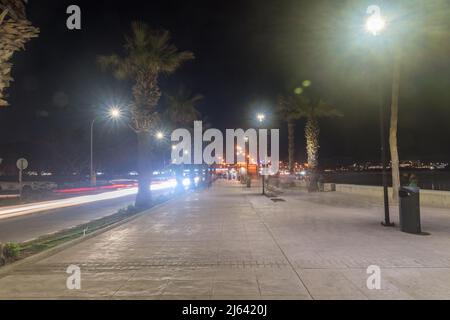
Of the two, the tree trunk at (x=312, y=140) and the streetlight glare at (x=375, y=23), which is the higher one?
the streetlight glare at (x=375, y=23)

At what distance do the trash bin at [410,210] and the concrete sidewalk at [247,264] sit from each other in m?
0.45

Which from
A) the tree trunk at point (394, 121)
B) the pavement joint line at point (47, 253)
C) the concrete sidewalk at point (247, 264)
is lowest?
the concrete sidewalk at point (247, 264)

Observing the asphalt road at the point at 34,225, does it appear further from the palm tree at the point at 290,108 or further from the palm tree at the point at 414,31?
the palm tree at the point at 290,108

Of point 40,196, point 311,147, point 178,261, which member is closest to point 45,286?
point 178,261

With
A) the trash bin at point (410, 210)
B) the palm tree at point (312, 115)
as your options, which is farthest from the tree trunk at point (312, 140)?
the trash bin at point (410, 210)

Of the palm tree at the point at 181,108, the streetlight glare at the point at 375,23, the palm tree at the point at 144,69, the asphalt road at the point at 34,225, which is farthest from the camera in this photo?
the palm tree at the point at 181,108

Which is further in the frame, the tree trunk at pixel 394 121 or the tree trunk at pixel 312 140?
the tree trunk at pixel 312 140

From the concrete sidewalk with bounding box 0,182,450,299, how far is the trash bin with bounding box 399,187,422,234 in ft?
1.49

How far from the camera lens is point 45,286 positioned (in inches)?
293

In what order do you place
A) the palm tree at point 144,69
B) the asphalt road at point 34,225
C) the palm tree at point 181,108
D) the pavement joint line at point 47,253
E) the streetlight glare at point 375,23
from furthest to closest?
the palm tree at point 181,108, the palm tree at point 144,69, the asphalt road at point 34,225, the streetlight glare at point 375,23, the pavement joint line at point 47,253

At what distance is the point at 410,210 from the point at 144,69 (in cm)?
1525

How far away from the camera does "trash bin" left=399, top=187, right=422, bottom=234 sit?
12.7m

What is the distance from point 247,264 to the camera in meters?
9.07

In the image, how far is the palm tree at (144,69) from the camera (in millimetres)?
23047
